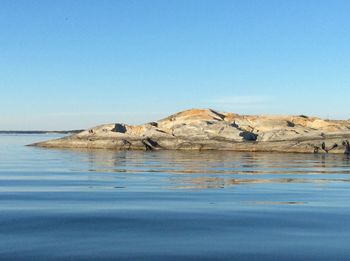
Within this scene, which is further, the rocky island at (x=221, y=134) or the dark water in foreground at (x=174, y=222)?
the rocky island at (x=221, y=134)

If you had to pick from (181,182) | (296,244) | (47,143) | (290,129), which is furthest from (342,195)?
(47,143)

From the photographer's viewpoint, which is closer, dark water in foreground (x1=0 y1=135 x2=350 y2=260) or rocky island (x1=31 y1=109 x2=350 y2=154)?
dark water in foreground (x1=0 y1=135 x2=350 y2=260)

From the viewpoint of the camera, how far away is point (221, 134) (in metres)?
59.0

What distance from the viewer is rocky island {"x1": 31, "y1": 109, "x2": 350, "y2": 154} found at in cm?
5322

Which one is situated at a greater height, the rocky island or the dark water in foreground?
the rocky island

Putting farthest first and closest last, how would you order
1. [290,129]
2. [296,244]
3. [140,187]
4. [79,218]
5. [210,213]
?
1. [290,129]
2. [140,187]
3. [210,213]
4. [79,218]
5. [296,244]

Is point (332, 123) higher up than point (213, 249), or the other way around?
point (332, 123)

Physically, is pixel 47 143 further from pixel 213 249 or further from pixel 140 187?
pixel 213 249

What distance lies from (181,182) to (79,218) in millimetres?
8760

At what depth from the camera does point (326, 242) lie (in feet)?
27.0

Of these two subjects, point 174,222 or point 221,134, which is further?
point 221,134

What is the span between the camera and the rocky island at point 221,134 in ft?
175

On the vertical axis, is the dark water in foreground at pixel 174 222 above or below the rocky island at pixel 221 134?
A: below

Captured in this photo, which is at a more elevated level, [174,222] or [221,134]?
[221,134]
